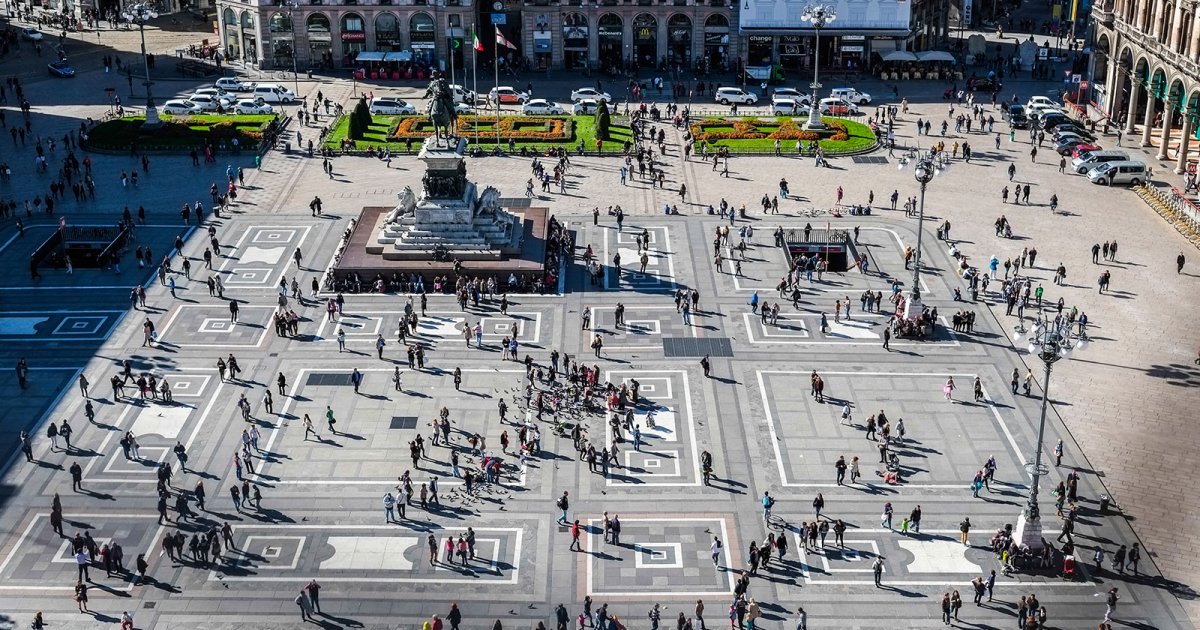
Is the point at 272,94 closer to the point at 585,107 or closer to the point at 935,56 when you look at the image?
the point at 585,107

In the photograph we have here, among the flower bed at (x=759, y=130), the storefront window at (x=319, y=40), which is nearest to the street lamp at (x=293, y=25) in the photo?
the storefront window at (x=319, y=40)

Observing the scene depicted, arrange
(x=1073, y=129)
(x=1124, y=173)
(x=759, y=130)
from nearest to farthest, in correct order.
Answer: (x=1124, y=173)
(x=1073, y=129)
(x=759, y=130)

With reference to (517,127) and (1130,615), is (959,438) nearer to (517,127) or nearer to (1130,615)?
(1130,615)

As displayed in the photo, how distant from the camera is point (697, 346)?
74.8 m

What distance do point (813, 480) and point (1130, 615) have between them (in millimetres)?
14641

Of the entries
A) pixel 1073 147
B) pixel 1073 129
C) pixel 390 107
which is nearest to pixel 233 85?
pixel 390 107

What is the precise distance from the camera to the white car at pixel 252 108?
122625mm

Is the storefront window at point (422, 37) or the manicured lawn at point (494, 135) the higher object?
the storefront window at point (422, 37)

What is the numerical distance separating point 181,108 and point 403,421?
6818 centimetres

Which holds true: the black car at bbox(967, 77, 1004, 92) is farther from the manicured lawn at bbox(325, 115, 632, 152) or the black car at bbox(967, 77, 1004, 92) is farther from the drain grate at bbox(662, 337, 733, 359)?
the drain grate at bbox(662, 337, 733, 359)

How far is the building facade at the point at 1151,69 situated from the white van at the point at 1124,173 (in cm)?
397

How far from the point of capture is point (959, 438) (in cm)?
6456

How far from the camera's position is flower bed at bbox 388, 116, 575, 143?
113m

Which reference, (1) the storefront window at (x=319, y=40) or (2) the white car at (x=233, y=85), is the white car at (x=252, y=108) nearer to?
(2) the white car at (x=233, y=85)
